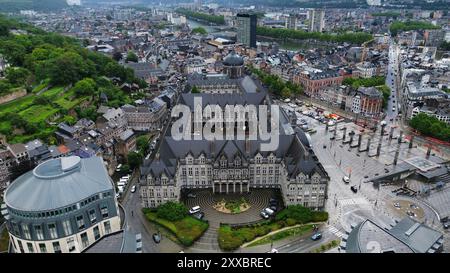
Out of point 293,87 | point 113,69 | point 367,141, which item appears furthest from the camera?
point 113,69

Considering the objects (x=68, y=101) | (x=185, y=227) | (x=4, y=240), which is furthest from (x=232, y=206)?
(x=68, y=101)

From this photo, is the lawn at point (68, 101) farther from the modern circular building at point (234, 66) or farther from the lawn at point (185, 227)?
the lawn at point (185, 227)

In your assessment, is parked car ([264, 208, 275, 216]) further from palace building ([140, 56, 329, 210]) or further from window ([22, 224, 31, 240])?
window ([22, 224, 31, 240])

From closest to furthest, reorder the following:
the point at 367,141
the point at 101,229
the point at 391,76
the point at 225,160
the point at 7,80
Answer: the point at 101,229 < the point at 225,160 < the point at 367,141 < the point at 7,80 < the point at 391,76

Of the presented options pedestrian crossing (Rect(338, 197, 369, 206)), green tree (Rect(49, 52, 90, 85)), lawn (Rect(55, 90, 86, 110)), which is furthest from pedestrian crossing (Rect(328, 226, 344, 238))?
green tree (Rect(49, 52, 90, 85))

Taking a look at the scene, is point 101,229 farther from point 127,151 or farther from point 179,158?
point 127,151

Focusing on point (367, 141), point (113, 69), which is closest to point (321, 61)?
point (367, 141)

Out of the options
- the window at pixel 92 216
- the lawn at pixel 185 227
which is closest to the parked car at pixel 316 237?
the lawn at pixel 185 227
